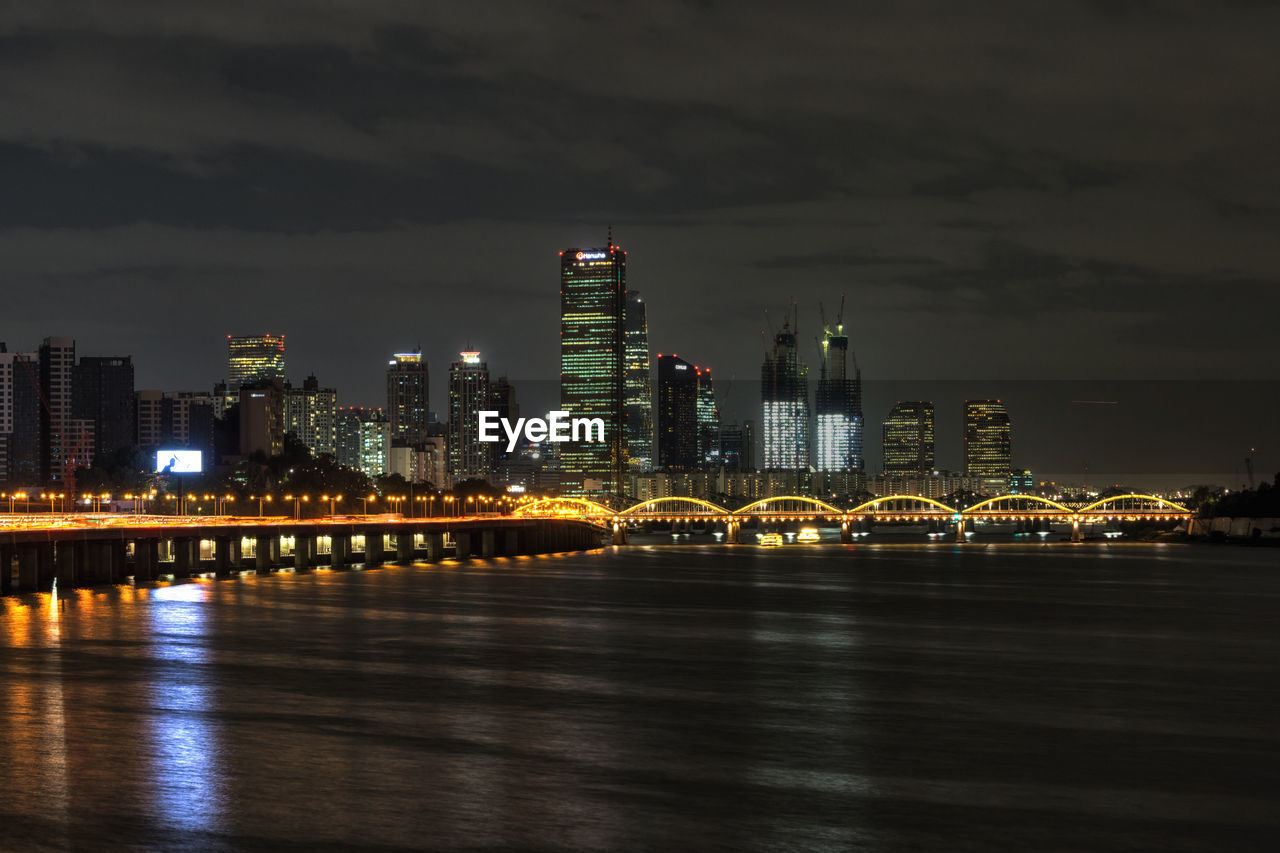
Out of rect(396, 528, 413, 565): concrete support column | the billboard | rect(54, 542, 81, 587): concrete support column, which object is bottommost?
rect(396, 528, 413, 565): concrete support column

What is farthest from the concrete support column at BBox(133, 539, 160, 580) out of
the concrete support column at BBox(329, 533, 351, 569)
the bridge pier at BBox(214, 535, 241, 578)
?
the concrete support column at BBox(329, 533, 351, 569)

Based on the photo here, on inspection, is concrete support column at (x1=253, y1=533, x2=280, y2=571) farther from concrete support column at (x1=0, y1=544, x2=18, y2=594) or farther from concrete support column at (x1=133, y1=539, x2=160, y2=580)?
concrete support column at (x1=0, y1=544, x2=18, y2=594)

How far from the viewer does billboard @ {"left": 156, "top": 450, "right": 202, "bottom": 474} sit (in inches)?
6147

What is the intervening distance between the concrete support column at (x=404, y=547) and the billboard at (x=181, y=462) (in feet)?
82.5

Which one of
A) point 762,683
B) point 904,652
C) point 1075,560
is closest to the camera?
point 762,683

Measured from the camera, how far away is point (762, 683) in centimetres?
4025

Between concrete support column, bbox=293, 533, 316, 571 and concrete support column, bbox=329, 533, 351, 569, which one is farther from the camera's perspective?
concrete support column, bbox=329, 533, 351, 569

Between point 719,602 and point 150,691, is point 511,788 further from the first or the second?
point 719,602

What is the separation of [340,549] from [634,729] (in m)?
109

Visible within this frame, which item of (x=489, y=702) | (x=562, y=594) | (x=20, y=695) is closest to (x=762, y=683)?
(x=489, y=702)

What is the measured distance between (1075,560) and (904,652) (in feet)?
362

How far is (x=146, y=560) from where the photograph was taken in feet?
338

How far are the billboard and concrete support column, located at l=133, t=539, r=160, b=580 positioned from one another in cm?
5274

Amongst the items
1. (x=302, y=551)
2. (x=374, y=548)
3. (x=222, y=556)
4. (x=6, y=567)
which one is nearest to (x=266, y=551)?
(x=302, y=551)
